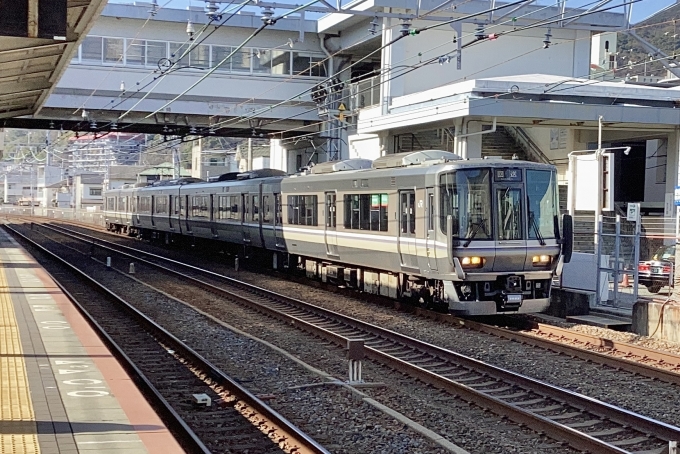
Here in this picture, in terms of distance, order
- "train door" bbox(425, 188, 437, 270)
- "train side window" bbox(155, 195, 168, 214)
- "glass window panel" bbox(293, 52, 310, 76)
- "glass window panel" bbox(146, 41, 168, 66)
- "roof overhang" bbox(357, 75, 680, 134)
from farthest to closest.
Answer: "train side window" bbox(155, 195, 168, 214) → "glass window panel" bbox(293, 52, 310, 76) → "glass window panel" bbox(146, 41, 168, 66) → "roof overhang" bbox(357, 75, 680, 134) → "train door" bbox(425, 188, 437, 270)

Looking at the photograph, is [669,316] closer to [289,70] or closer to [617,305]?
[617,305]

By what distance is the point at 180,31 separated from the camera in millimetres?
35156

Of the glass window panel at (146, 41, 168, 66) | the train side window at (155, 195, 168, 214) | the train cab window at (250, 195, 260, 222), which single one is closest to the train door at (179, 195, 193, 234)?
the train side window at (155, 195, 168, 214)

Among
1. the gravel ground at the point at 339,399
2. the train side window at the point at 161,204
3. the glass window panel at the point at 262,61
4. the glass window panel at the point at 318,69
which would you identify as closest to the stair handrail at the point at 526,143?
the glass window panel at the point at 318,69

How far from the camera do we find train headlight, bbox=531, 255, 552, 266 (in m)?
15.8

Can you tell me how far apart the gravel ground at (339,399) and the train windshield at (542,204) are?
4491 millimetres

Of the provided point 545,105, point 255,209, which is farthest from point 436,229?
point 255,209

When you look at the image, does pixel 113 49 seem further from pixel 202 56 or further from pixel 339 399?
pixel 339 399

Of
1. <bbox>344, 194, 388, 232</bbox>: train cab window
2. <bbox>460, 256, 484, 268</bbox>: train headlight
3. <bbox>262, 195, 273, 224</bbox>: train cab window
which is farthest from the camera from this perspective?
<bbox>262, 195, 273, 224</bbox>: train cab window

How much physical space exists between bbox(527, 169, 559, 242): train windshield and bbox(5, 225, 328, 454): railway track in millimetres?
6464

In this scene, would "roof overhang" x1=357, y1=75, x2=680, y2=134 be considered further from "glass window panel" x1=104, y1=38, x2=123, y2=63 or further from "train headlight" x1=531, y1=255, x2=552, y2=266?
"glass window panel" x1=104, y1=38, x2=123, y2=63

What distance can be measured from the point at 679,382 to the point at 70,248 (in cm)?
3086

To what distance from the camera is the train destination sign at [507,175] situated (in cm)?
1559

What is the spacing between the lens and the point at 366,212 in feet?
61.8
